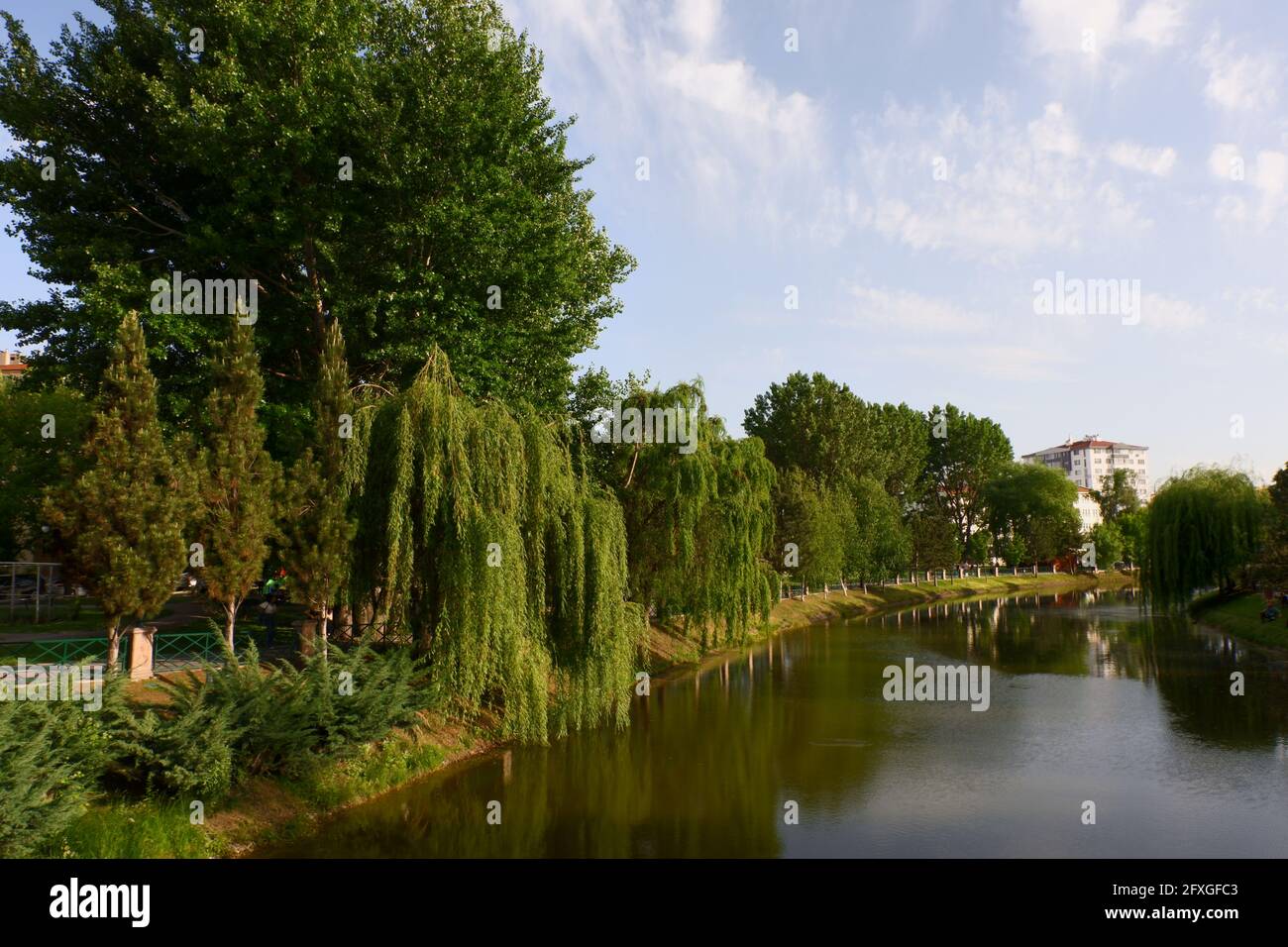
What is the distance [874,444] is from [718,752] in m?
61.4

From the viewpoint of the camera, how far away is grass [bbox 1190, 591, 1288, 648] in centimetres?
3594

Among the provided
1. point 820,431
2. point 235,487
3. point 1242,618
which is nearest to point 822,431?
point 820,431

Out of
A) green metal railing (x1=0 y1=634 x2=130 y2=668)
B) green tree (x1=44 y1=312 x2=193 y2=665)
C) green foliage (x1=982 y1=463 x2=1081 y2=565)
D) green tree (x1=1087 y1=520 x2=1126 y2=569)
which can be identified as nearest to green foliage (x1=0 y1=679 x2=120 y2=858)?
green tree (x1=44 y1=312 x2=193 y2=665)

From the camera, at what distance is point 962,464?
94.5 m

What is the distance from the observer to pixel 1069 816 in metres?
14.5

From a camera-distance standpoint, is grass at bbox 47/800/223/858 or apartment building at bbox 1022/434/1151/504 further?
apartment building at bbox 1022/434/1151/504

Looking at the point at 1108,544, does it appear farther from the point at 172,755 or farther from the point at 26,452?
the point at 172,755

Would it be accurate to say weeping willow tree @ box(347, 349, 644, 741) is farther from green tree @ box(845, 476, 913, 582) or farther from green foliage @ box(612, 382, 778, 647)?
green tree @ box(845, 476, 913, 582)

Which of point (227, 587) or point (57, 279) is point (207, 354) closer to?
point (57, 279)

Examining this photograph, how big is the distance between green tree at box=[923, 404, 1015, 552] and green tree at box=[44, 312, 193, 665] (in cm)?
8638

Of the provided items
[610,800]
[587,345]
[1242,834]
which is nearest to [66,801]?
[610,800]

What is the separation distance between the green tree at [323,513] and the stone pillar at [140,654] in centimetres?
311

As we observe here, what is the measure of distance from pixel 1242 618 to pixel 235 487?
148 feet

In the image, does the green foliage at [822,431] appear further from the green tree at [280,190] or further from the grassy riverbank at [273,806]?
the grassy riverbank at [273,806]
